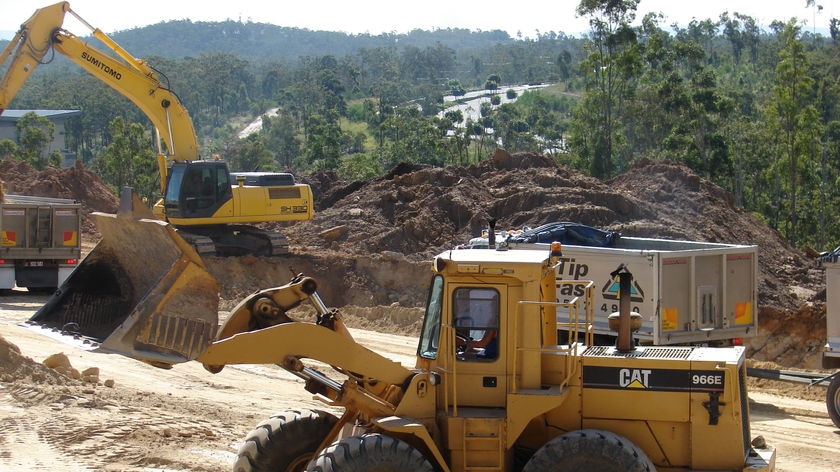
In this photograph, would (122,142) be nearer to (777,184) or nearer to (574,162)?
(574,162)

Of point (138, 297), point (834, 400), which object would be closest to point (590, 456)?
point (138, 297)

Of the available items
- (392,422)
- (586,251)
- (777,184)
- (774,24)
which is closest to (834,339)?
(586,251)

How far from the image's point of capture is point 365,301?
23.2m

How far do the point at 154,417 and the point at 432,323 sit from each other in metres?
5.19

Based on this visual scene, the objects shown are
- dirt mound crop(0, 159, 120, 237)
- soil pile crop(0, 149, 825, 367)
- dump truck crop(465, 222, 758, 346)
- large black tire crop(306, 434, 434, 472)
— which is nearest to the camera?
large black tire crop(306, 434, 434, 472)

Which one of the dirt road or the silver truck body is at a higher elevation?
the silver truck body

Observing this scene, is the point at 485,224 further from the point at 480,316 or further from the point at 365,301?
the point at 480,316

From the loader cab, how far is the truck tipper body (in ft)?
7.25

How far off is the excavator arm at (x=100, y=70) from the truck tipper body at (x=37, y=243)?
244 cm

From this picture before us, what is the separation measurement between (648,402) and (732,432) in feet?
2.31

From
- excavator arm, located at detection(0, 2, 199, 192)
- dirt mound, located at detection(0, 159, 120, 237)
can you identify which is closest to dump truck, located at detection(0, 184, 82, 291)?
excavator arm, located at detection(0, 2, 199, 192)

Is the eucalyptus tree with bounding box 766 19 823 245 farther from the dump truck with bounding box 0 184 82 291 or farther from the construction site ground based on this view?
the dump truck with bounding box 0 184 82 291

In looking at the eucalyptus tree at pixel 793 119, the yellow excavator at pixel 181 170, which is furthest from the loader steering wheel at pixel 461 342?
the eucalyptus tree at pixel 793 119

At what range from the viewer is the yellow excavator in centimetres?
2323
